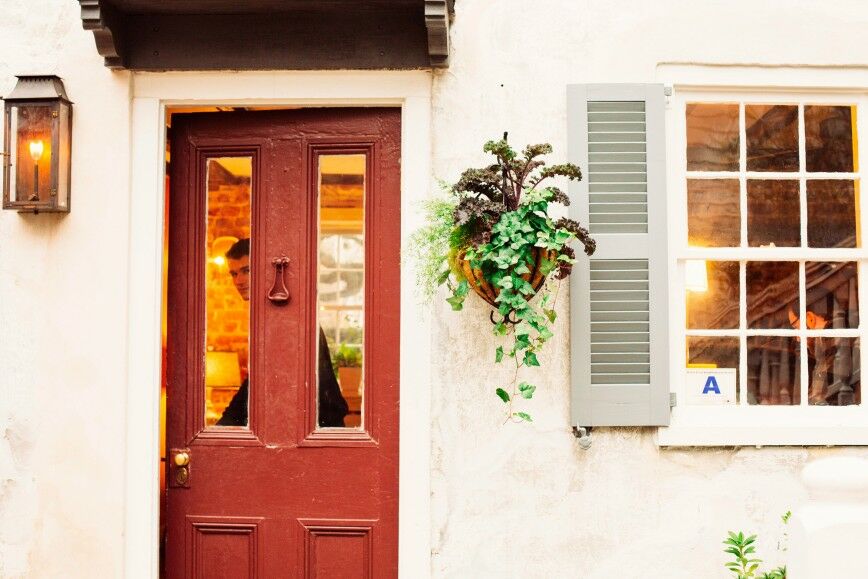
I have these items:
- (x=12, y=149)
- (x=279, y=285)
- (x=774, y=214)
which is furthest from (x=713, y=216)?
(x=12, y=149)

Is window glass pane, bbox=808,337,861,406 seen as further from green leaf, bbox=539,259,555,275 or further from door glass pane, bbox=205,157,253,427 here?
door glass pane, bbox=205,157,253,427

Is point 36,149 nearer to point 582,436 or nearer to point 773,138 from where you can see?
point 582,436

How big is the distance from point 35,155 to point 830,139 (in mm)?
3797

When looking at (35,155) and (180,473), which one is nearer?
(35,155)

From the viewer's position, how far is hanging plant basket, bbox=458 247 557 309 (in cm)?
339

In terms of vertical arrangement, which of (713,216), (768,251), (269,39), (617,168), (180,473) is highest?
(269,39)

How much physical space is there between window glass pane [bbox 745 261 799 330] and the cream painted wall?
615mm

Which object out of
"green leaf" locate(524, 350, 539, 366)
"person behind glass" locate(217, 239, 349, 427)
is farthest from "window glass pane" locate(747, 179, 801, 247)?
"person behind glass" locate(217, 239, 349, 427)

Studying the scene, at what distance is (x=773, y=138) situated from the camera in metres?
3.98

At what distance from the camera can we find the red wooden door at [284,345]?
3.90 m

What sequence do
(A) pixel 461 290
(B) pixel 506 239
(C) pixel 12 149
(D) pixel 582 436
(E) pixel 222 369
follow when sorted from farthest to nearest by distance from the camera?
(E) pixel 222 369 → (C) pixel 12 149 → (D) pixel 582 436 → (A) pixel 461 290 → (B) pixel 506 239

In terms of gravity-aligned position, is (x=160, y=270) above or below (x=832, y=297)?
above

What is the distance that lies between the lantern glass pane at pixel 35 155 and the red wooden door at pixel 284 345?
1.88 ft

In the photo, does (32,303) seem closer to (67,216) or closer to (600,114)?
(67,216)
